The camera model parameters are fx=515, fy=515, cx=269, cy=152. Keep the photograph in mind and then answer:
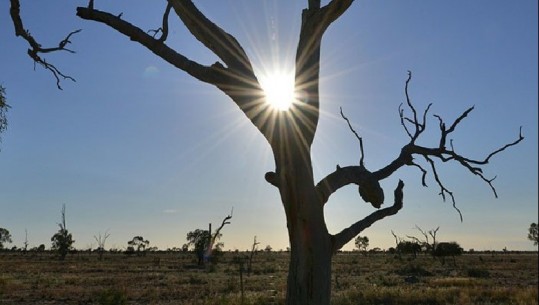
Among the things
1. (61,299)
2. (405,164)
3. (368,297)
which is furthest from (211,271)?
(405,164)

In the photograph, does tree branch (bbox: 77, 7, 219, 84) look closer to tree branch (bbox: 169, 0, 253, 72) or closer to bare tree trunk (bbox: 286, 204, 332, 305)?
tree branch (bbox: 169, 0, 253, 72)

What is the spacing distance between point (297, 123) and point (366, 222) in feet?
4.96

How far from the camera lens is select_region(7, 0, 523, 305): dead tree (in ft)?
17.1

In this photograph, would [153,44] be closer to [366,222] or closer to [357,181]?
[357,181]

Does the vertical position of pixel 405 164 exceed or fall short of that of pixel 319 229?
it exceeds it

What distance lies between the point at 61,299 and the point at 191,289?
5.97 m

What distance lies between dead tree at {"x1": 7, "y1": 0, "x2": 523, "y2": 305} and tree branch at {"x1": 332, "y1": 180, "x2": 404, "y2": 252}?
0.02 meters

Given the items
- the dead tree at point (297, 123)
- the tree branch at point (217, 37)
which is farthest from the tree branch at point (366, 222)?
the tree branch at point (217, 37)

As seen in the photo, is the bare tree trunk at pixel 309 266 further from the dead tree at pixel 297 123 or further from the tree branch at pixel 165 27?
the tree branch at pixel 165 27

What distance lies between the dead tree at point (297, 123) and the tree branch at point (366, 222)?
0.06 ft

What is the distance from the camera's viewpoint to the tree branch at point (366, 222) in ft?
18.2

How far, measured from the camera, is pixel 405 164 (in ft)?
20.3

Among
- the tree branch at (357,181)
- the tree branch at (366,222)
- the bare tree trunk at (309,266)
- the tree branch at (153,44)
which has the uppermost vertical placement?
the tree branch at (153,44)

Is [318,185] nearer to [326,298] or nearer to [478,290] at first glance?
[326,298]
